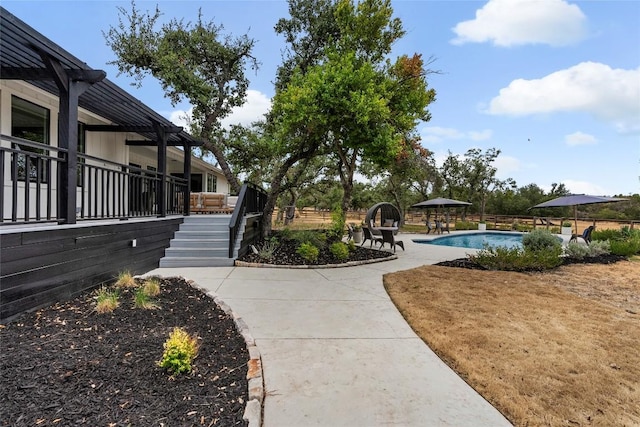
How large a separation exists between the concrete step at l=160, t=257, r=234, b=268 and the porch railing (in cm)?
117

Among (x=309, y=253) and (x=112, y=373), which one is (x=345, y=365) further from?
(x=309, y=253)

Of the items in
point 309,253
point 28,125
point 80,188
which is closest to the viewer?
point 28,125

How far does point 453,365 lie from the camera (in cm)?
301

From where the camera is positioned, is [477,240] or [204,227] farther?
[477,240]

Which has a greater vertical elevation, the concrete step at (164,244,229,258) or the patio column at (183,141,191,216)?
the patio column at (183,141,191,216)

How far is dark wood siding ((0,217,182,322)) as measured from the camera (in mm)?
3387

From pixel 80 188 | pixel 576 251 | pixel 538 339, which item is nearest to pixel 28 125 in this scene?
pixel 80 188

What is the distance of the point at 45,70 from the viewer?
476cm

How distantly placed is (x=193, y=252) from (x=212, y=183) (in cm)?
1233

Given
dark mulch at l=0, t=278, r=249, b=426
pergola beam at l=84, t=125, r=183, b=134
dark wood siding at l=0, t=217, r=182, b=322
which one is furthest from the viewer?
pergola beam at l=84, t=125, r=183, b=134

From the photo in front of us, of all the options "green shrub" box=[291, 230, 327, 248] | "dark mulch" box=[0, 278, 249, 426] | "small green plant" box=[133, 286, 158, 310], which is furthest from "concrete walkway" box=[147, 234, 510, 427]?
"green shrub" box=[291, 230, 327, 248]

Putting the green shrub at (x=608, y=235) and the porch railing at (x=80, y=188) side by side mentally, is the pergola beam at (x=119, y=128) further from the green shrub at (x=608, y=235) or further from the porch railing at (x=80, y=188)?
the green shrub at (x=608, y=235)

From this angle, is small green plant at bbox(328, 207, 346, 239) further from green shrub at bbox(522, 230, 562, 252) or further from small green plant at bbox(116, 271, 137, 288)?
small green plant at bbox(116, 271, 137, 288)

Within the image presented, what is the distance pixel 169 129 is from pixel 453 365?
749cm
